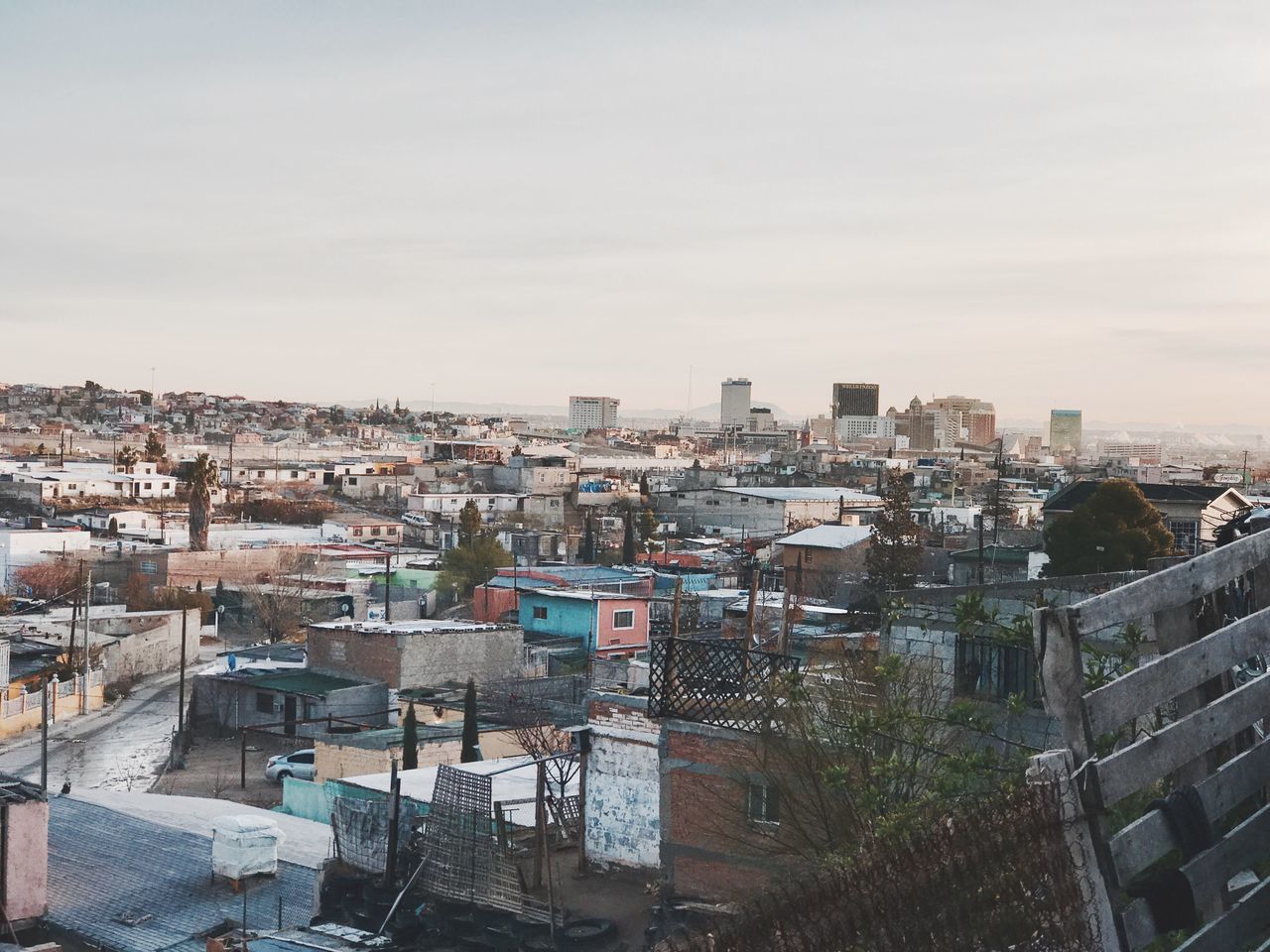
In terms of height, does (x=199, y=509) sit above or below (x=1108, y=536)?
below

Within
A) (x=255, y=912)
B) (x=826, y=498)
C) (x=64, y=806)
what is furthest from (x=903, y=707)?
(x=826, y=498)

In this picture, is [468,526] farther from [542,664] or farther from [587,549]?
[542,664]

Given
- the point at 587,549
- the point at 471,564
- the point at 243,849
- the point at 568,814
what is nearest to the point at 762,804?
the point at 568,814

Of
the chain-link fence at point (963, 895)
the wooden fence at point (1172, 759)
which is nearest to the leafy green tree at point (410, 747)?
the chain-link fence at point (963, 895)

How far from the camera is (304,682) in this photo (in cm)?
2550

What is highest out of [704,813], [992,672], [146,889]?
[992,672]

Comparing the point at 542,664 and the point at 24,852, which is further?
the point at 542,664

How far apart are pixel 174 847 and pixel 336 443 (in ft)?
387

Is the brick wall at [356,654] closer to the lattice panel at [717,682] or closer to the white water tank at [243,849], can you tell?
the white water tank at [243,849]

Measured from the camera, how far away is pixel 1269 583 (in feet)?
12.7

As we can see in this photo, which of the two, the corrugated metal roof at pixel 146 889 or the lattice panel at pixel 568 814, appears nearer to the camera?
the corrugated metal roof at pixel 146 889

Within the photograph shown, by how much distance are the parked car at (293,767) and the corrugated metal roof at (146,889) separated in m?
6.48

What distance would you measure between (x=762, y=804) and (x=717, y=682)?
3.29 feet

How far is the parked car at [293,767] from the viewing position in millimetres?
21375
